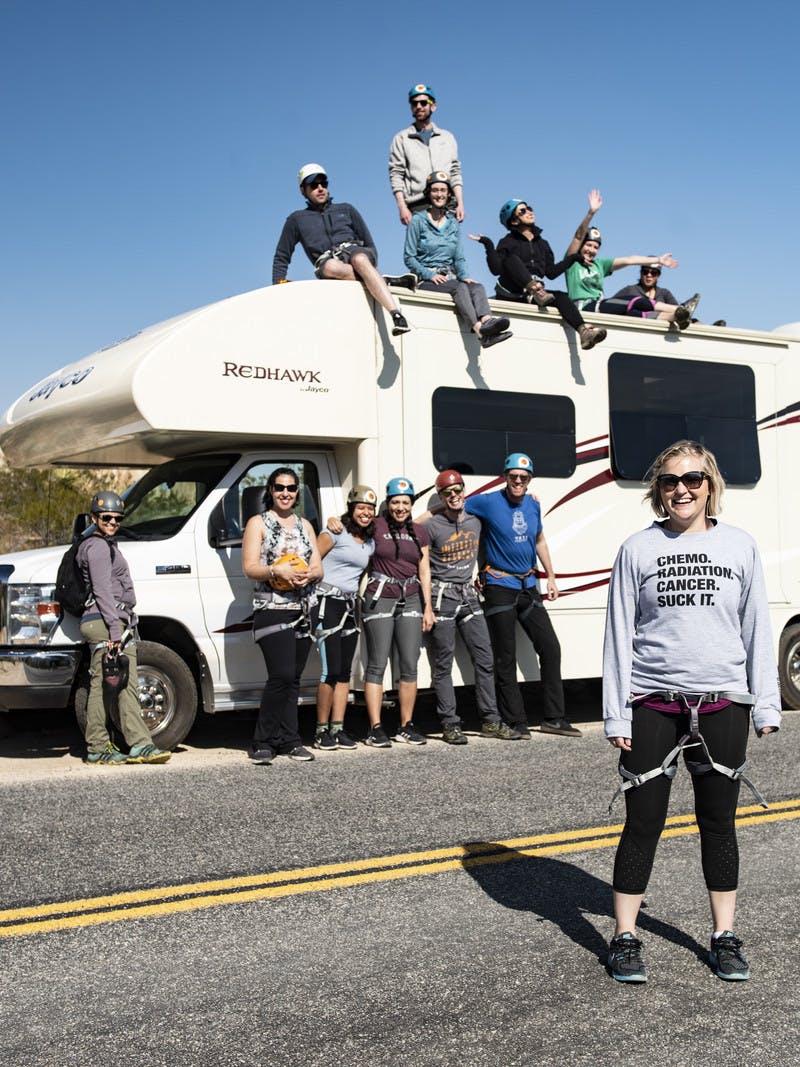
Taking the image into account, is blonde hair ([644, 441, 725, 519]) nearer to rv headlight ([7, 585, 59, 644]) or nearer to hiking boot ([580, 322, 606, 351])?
rv headlight ([7, 585, 59, 644])

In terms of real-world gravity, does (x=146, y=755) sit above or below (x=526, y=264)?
below

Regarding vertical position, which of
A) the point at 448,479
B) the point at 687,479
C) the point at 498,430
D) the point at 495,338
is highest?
the point at 495,338

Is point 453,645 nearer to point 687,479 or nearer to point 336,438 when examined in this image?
point 336,438

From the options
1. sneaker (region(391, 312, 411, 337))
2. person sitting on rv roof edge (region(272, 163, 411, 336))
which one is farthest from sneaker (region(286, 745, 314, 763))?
person sitting on rv roof edge (region(272, 163, 411, 336))

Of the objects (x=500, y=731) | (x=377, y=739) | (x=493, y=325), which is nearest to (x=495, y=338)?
(x=493, y=325)

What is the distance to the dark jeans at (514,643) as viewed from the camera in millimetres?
9469

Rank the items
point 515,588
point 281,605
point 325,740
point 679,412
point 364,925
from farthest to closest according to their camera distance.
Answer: point 679,412, point 515,588, point 325,740, point 281,605, point 364,925

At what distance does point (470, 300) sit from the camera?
938 cm

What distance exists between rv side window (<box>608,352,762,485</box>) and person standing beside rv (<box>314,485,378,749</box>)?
254 cm

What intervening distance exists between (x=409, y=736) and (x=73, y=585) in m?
2.84

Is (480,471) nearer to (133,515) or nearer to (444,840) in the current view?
(133,515)

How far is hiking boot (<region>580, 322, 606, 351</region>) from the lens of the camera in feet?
31.9

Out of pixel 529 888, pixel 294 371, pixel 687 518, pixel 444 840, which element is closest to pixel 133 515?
pixel 294 371

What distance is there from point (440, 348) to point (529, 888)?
5305mm
